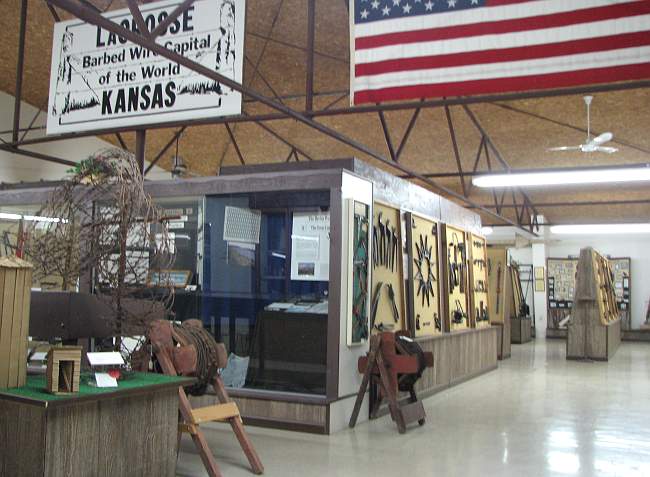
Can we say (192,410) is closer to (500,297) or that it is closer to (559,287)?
(500,297)

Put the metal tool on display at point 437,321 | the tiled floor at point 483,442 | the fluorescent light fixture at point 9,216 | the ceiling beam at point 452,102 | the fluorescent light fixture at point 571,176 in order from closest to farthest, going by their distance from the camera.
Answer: the tiled floor at point 483,442 < the ceiling beam at point 452,102 < the fluorescent light fixture at point 9,216 < the metal tool on display at point 437,321 < the fluorescent light fixture at point 571,176

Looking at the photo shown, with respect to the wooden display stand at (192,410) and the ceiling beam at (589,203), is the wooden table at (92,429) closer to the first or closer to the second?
the wooden display stand at (192,410)

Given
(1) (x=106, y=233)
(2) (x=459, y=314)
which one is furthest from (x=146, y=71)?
(2) (x=459, y=314)

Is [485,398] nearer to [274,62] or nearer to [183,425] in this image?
[183,425]

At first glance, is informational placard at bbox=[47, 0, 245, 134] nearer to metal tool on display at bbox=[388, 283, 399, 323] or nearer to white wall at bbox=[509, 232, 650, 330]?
metal tool on display at bbox=[388, 283, 399, 323]

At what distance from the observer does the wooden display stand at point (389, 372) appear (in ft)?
20.8

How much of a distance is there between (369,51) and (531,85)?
1.32m

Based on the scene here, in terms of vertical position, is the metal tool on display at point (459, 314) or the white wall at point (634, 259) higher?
the white wall at point (634, 259)

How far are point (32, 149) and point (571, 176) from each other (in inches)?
461

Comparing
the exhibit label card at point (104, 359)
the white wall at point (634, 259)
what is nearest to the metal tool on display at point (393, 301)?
the exhibit label card at point (104, 359)

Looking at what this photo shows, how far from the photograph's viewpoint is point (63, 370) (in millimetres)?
3584

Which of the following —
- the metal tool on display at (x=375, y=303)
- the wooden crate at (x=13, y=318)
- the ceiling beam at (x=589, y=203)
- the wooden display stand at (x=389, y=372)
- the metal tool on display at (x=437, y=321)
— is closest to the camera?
the wooden crate at (x=13, y=318)

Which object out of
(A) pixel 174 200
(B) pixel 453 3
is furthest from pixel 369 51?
(A) pixel 174 200

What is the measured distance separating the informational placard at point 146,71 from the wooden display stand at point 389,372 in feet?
8.77
